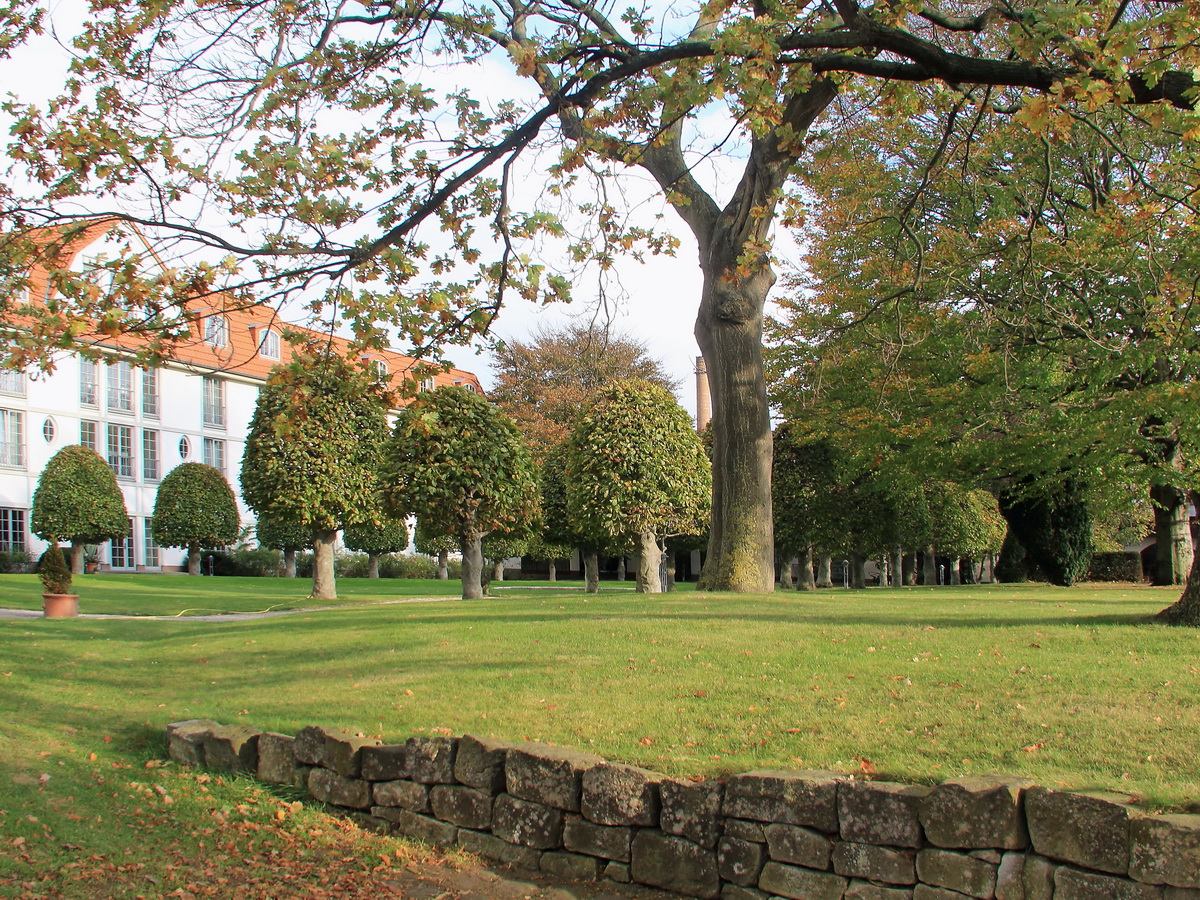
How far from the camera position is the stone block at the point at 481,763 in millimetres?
5977

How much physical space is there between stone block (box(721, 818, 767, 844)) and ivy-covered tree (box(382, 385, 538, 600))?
14.4 meters

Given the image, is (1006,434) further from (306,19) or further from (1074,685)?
(306,19)

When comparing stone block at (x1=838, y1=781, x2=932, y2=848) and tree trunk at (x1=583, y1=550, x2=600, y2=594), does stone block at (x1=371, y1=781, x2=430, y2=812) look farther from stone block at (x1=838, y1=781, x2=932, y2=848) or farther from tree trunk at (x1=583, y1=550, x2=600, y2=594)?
tree trunk at (x1=583, y1=550, x2=600, y2=594)

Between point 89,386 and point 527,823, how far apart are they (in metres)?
35.7

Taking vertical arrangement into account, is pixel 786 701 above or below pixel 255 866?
above

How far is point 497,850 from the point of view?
5934mm

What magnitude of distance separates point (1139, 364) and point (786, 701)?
12.4m

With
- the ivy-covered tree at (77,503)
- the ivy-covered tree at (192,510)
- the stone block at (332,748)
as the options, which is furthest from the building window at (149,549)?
the stone block at (332,748)

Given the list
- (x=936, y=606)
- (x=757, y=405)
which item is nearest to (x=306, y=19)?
(x=757, y=405)

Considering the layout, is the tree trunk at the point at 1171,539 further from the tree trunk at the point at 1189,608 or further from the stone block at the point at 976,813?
the stone block at the point at 976,813

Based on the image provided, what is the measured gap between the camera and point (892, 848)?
4.68m

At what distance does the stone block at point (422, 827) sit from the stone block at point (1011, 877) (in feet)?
11.0

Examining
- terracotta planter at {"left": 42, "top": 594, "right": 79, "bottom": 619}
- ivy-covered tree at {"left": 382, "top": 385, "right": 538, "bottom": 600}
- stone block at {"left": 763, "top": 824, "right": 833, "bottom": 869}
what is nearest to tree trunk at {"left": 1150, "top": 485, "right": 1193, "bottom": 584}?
ivy-covered tree at {"left": 382, "top": 385, "right": 538, "bottom": 600}

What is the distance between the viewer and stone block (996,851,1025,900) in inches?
171
